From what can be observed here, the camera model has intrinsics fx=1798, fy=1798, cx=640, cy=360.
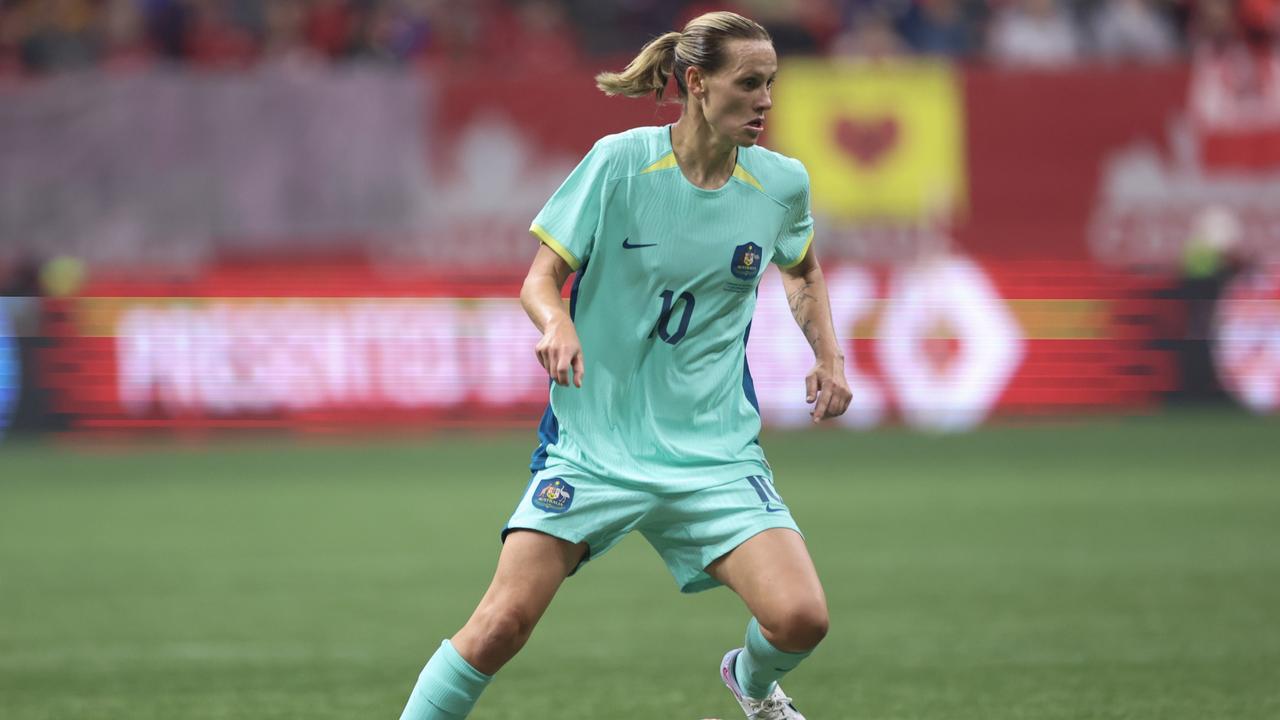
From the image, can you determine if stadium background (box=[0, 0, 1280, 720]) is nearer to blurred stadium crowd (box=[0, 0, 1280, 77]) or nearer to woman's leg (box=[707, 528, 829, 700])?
blurred stadium crowd (box=[0, 0, 1280, 77])

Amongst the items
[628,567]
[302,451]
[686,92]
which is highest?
[686,92]

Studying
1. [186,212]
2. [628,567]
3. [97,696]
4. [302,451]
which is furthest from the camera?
[186,212]

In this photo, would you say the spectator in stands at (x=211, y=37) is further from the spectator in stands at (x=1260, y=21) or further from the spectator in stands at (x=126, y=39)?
the spectator in stands at (x=1260, y=21)

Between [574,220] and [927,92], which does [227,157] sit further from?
[574,220]

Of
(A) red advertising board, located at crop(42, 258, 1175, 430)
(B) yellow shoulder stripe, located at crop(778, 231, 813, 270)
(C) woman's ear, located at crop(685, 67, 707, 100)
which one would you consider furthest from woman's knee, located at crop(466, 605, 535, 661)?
(A) red advertising board, located at crop(42, 258, 1175, 430)

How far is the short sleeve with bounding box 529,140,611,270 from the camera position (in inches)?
→ 184

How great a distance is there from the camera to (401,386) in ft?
49.3

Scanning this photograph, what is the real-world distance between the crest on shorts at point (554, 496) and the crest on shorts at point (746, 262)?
725 millimetres

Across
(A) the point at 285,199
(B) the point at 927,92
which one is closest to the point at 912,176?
(B) the point at 927,92

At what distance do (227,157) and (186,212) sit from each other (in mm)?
635

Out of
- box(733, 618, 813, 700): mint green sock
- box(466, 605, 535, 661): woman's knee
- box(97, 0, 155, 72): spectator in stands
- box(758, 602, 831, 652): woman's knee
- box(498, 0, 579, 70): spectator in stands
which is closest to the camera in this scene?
box(466, 605, 535, 661): woman's knee

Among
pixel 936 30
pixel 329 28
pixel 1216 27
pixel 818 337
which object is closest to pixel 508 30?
pixel 329 28

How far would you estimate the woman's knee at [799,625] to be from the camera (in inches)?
181

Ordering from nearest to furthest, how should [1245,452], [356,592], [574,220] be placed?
[574,220], [356,592], [1245,452]
